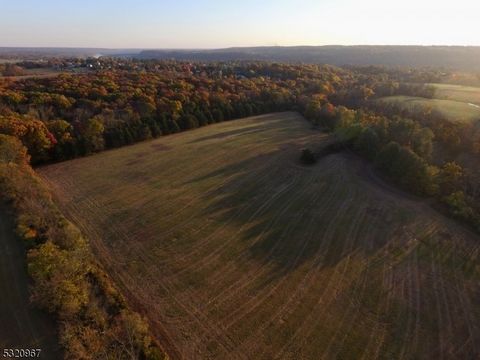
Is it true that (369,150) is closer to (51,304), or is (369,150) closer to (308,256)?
(308,256)

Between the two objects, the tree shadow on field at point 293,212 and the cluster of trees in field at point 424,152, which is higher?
the cluster of trees in field at point 424,152

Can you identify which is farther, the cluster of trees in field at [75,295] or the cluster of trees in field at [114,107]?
the cluster of trees in field at [114,107]

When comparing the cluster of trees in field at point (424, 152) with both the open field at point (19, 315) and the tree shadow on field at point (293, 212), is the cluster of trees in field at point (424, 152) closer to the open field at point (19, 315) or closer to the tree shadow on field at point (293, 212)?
the tree shadow on field at point (293, 212)

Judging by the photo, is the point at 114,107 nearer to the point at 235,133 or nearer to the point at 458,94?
the point at 235,133

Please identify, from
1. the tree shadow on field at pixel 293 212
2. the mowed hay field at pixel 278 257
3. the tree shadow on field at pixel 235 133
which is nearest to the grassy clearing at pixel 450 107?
the mowed hay field at pixel 278 257

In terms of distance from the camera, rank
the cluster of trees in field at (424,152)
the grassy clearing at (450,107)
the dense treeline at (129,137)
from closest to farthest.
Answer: the dense treeline at (129,137), the cluster of trees in field at (424,152), the grassy clearing at (450,107)

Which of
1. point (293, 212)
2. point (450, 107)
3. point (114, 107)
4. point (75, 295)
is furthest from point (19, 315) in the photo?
point (450, 107)
